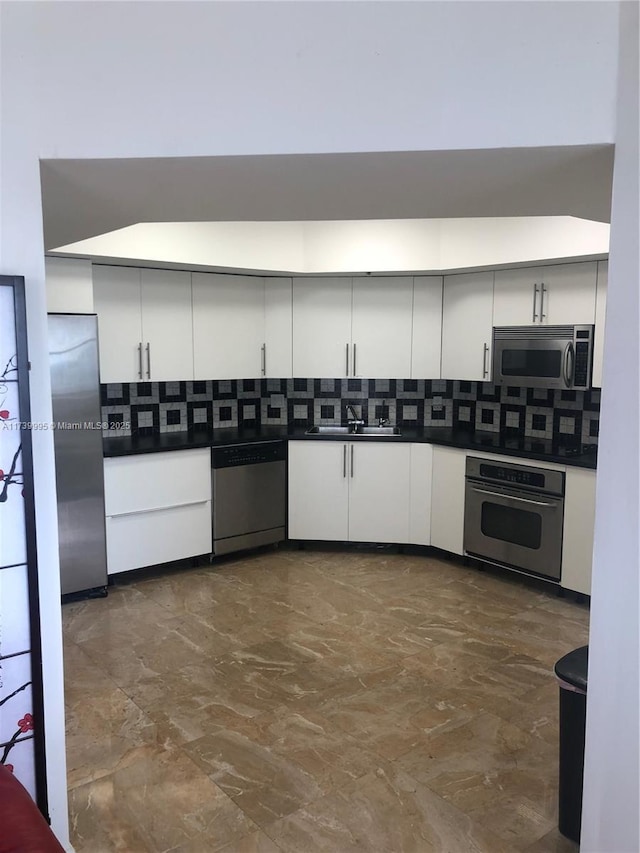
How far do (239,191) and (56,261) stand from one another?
7.74 ft

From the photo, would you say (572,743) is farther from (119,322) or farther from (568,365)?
(119,322)

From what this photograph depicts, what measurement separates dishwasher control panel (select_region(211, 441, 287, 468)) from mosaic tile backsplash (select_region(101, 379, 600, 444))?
62 cm

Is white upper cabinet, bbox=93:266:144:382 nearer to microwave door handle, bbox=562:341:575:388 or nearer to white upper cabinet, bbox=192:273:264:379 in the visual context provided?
white upper cabinet, bbox=192:273:264:379

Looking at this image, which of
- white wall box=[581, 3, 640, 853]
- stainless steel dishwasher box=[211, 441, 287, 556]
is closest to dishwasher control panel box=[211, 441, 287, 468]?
stainless steel dishwasher box=[211, 441, 287, 556]

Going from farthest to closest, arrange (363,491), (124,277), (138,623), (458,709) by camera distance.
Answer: (363,491), (124,277), (138,623), (458,709)

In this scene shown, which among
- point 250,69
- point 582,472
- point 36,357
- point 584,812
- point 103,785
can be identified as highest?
point 250,69

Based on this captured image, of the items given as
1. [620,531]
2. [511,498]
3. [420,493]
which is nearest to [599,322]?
[511,498]

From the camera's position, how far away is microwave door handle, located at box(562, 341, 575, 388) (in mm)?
4219

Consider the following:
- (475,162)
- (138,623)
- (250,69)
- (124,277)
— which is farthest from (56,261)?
(475,162)

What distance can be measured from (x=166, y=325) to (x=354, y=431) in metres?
1.69

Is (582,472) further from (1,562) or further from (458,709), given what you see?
(1,562)

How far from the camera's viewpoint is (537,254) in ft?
13.6

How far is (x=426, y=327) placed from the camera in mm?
5086

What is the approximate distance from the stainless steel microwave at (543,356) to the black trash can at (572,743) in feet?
7.74
